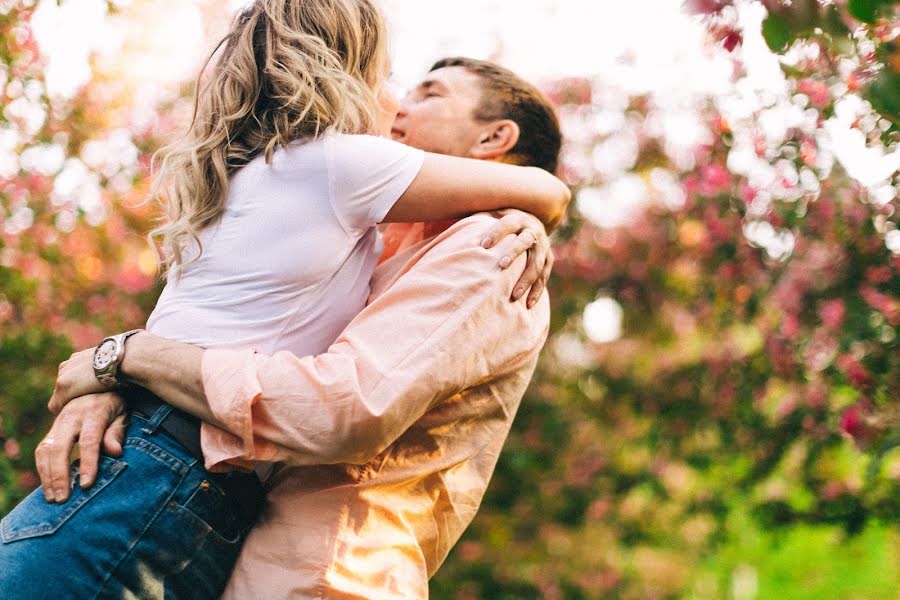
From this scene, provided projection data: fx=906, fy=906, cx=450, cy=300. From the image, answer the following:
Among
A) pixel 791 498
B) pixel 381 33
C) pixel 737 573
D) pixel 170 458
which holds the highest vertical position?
pixel 381 33

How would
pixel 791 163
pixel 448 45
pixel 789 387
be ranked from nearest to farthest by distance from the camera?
pixel 791 163 < pixel 789 387 < pixel 448 45

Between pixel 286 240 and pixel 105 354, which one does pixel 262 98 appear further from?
pixel 105 354

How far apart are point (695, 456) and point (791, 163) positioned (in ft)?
6.72

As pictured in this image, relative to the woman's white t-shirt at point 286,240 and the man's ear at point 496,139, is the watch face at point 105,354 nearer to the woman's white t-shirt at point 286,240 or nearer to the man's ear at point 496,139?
the woman's white t-shirt at point 286,240

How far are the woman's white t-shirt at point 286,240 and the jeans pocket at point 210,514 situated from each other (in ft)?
1.01

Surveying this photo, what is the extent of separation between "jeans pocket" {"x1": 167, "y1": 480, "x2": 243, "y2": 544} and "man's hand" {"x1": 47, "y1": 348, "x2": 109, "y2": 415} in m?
0.34

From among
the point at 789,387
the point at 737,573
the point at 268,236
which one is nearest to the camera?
the point at 268,236

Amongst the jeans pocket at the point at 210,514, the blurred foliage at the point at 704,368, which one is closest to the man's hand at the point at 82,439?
the jeans pocket at the point at 210,514

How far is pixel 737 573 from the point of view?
988 cm

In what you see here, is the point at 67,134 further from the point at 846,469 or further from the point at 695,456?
the point at 846,469

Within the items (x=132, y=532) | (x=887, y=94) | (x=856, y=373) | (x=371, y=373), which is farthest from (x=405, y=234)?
(x=856, y=373)

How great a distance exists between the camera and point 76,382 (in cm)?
191

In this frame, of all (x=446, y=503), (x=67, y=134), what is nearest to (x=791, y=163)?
(x=446, y=503)

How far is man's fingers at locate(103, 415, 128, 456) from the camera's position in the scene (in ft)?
5.66
